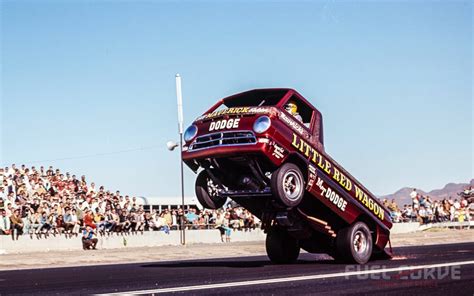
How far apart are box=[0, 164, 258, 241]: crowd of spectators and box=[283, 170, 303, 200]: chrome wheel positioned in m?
12.2

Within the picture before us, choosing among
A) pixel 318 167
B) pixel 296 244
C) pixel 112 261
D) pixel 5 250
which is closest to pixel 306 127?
pixel 318 167

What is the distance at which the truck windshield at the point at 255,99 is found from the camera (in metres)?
12.5

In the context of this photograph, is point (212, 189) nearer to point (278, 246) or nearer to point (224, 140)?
point (224, 140)

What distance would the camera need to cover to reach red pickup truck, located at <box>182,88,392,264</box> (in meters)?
11.3

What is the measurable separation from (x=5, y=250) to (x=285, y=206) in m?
12.2

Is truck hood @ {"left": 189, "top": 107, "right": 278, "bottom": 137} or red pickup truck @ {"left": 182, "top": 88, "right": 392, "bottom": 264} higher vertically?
truck hood @ {"left": 189, "top": 107, "right": 278, "bottom": 137}

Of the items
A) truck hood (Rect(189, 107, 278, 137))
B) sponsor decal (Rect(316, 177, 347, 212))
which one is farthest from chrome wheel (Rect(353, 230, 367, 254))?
truck hood (Rect(189, 107, 278, 137))

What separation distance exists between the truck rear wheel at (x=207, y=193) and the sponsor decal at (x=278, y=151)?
1.55 meters

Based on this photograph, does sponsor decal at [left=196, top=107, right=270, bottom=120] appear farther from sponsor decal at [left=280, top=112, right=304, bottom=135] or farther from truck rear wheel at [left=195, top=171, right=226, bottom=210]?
truck rear wheel at [left=195, top=171, right=226, bottom=210]

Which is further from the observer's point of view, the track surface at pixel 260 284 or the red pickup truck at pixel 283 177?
the red pickup truck at pixel 283 177

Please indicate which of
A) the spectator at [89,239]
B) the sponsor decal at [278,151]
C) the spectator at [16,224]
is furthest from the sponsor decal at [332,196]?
the spectator at [16,224]

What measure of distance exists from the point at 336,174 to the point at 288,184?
1.54 meters

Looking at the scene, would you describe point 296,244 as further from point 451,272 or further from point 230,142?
point 451,272

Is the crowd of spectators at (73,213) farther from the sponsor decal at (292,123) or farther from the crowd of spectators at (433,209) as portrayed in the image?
Result: the sponsor decal at (292,123)
